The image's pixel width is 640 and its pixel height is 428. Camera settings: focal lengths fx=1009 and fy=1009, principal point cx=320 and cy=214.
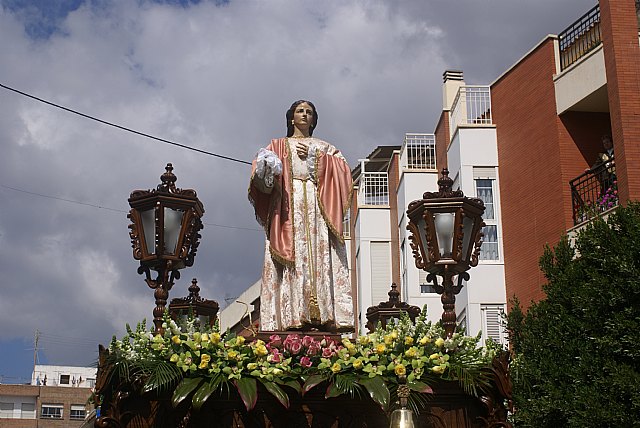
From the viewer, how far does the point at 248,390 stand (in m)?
6.55

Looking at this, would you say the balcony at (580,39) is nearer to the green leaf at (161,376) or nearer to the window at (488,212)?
the window at (488,212)

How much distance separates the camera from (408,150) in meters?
29.2

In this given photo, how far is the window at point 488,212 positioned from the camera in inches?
935

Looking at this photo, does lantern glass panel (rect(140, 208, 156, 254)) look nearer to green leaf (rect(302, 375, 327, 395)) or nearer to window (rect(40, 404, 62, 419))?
green leaf (rect(302, 375, 327, 395))

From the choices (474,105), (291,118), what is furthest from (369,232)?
(291,118)

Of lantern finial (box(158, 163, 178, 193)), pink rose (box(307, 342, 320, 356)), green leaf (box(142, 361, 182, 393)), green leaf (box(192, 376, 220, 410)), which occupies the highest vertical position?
lantern finial (box(158, 163, 178, 193))

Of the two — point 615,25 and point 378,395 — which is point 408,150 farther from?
point 378,395

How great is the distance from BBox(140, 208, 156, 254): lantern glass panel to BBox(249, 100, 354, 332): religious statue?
0.85m

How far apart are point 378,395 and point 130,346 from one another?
1706mm

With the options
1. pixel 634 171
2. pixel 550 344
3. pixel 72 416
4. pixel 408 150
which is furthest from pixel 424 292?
pixel 72 416

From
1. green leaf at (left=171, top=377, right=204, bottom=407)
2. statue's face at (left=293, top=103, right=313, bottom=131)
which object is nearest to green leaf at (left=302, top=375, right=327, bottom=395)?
green leaf at (left=171, top=377, right=204, bottom=407)

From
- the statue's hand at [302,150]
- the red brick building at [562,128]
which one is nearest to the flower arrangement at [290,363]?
the statue's hand at [302,150]

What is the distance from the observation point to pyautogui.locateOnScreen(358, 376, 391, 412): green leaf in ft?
21.4

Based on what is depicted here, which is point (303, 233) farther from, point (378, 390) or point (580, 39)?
point (580, 39)
